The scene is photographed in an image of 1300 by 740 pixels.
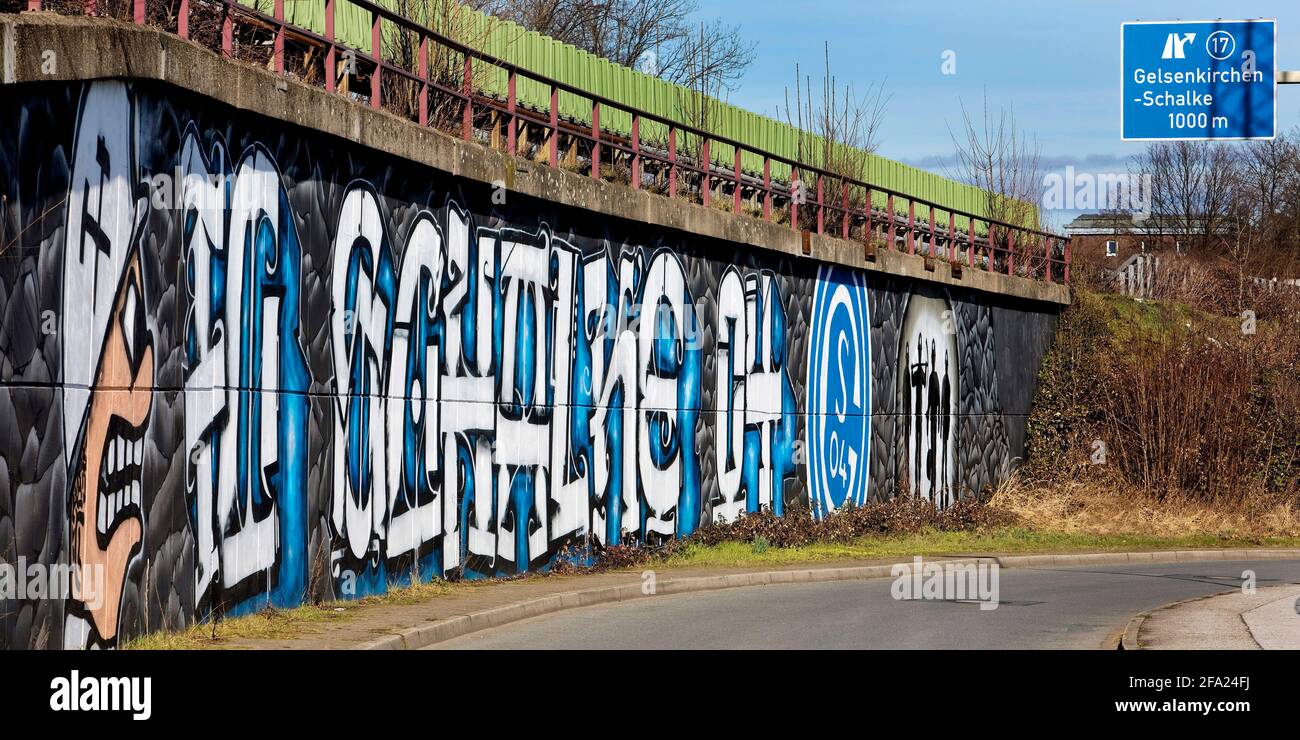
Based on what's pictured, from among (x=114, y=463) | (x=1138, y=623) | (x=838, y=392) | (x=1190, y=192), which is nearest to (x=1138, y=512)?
(x=838, y=392)

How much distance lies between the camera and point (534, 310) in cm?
1866

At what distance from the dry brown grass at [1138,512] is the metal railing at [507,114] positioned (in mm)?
5019

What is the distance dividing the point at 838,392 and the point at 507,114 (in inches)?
405

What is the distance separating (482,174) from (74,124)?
6.65 m

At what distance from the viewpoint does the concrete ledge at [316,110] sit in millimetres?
10547

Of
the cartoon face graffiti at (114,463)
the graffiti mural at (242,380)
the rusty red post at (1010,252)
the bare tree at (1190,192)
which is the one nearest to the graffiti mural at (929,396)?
the rusty red post at (1010,252)

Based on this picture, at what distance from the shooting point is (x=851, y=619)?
49.9 feet

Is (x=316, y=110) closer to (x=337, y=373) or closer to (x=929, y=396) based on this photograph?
(x=337, y=373)

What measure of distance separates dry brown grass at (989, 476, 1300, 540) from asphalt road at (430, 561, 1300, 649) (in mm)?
8739

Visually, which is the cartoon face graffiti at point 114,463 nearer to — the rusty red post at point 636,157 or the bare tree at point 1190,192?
the rusty red post at point 636,157

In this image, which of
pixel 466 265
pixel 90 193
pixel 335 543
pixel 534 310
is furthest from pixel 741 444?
pixel 90 193

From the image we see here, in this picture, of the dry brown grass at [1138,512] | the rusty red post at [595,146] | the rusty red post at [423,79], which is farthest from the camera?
the dry brown grass at [1138,512]

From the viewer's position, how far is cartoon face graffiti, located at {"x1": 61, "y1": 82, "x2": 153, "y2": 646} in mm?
11008

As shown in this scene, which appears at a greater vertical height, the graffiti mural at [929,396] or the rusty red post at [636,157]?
the rusty red post at [636,157]
